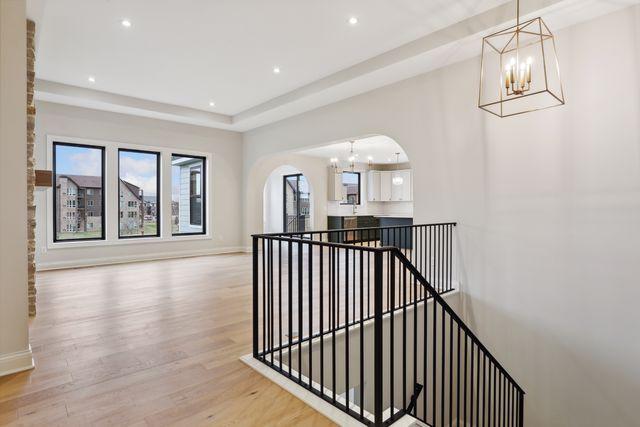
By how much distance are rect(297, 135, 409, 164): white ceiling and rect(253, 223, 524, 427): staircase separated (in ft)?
13.2

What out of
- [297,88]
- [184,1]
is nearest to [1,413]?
[184,1]

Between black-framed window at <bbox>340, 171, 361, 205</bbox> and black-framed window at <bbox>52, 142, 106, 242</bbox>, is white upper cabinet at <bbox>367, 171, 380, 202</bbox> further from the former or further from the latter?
black-framed window at <bbox>52, 142, 106, 242</bbox>

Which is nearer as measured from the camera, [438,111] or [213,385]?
[213,385]

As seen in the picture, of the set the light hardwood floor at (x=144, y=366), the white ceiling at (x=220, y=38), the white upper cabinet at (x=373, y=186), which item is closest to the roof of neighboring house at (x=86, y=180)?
the white ceiling at (x=220, y=38)

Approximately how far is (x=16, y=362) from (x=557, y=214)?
5.05 m

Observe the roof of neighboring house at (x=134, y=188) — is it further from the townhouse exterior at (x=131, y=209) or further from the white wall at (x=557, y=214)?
the white wall at (x=557, y=214)

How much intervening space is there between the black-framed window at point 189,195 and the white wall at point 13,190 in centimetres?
572

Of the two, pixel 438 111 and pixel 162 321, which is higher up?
pixel 438 111

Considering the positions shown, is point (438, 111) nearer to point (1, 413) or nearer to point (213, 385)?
point (213, 385)

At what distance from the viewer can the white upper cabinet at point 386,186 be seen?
12102mm

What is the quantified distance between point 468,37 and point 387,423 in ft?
13.0

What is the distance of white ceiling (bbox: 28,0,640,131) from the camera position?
368cm

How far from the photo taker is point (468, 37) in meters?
3.95

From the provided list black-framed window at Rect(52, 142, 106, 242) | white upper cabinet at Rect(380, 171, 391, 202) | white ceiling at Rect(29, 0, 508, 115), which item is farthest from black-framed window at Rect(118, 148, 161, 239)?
white upper cabinet at Rect(380, 171, 391, 202)
